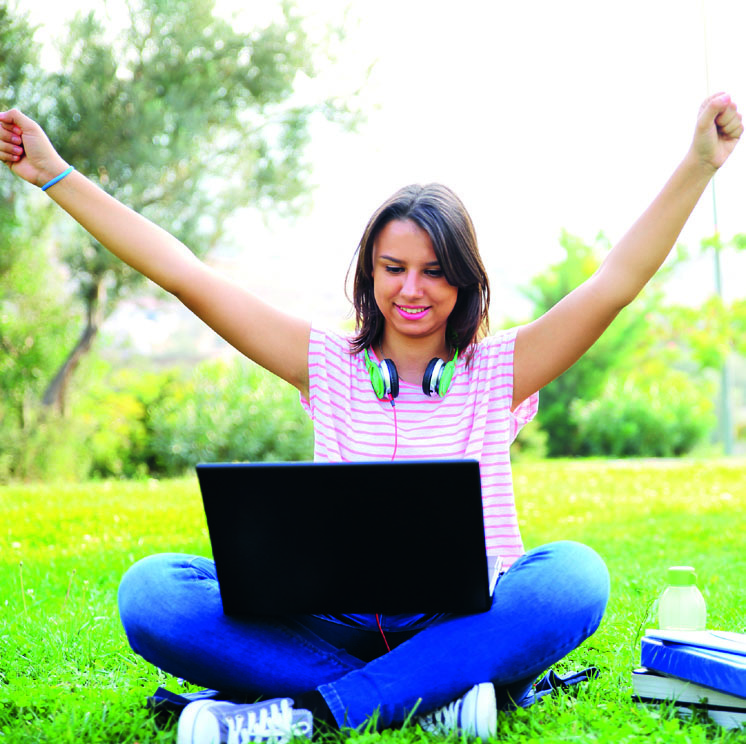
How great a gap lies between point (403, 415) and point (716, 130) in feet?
3.31

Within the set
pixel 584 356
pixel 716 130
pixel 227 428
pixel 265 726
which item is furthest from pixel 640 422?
pixel 265 726

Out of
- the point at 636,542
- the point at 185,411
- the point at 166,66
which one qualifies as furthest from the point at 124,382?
the point at 636,542

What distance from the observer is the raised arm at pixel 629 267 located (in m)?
2.08

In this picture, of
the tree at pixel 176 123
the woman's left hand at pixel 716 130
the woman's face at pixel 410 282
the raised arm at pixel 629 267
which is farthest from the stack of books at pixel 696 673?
the tree at pixel 176 123

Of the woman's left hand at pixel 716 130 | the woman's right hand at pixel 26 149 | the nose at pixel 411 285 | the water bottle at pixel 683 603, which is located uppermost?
the woman's right hand at pixel 26 149

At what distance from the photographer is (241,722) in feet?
6.11

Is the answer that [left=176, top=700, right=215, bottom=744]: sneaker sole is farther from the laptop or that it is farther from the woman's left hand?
the woman's left hand

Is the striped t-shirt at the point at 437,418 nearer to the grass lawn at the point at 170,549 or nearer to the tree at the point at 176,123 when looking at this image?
the grass lawn at the point at 170,549

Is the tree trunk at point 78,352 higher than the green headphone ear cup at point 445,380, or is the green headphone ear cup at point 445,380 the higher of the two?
the tree trunk at point 78,352

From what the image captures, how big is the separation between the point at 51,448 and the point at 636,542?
626 cm

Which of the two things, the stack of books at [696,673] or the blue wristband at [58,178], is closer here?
the stack of books at [696,673]

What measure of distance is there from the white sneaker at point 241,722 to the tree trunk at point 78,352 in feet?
25.9

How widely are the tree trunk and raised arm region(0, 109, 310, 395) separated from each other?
709cm

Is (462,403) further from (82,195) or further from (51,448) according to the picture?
(51,448)
